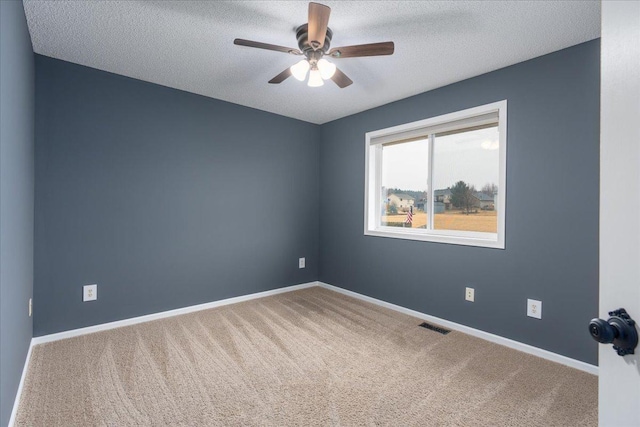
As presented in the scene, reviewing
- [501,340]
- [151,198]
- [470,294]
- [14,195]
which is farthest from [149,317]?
[501,340]

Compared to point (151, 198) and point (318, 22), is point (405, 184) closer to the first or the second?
point (318, 22)

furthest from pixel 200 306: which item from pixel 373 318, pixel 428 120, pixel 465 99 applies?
pixel 465 99

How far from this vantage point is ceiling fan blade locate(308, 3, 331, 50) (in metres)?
1.61

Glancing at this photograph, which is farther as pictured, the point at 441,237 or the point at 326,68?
the point at 441,237

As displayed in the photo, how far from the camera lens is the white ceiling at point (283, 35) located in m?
1.88

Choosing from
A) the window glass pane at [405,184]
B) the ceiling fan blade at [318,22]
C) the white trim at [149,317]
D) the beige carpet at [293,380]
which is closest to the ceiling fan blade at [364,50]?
the ceiling fan blade at [318,22]

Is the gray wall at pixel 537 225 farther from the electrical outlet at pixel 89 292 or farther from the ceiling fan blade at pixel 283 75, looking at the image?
the electrical outlet at pixel 89 292

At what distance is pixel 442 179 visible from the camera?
3.19 meters

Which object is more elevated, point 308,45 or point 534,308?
point 308,45

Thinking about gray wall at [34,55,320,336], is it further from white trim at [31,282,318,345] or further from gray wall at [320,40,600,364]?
gray wall at [320,40,600,364]

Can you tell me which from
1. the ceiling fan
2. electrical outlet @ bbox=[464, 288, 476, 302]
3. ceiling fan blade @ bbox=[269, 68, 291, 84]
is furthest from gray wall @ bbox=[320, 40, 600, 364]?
ceiling fan blade @ bbox=[269, 68, 291, 84]

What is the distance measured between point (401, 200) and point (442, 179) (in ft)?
1.92

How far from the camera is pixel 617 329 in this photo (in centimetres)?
61

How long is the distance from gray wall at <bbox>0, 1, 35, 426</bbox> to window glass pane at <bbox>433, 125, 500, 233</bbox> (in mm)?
3176
